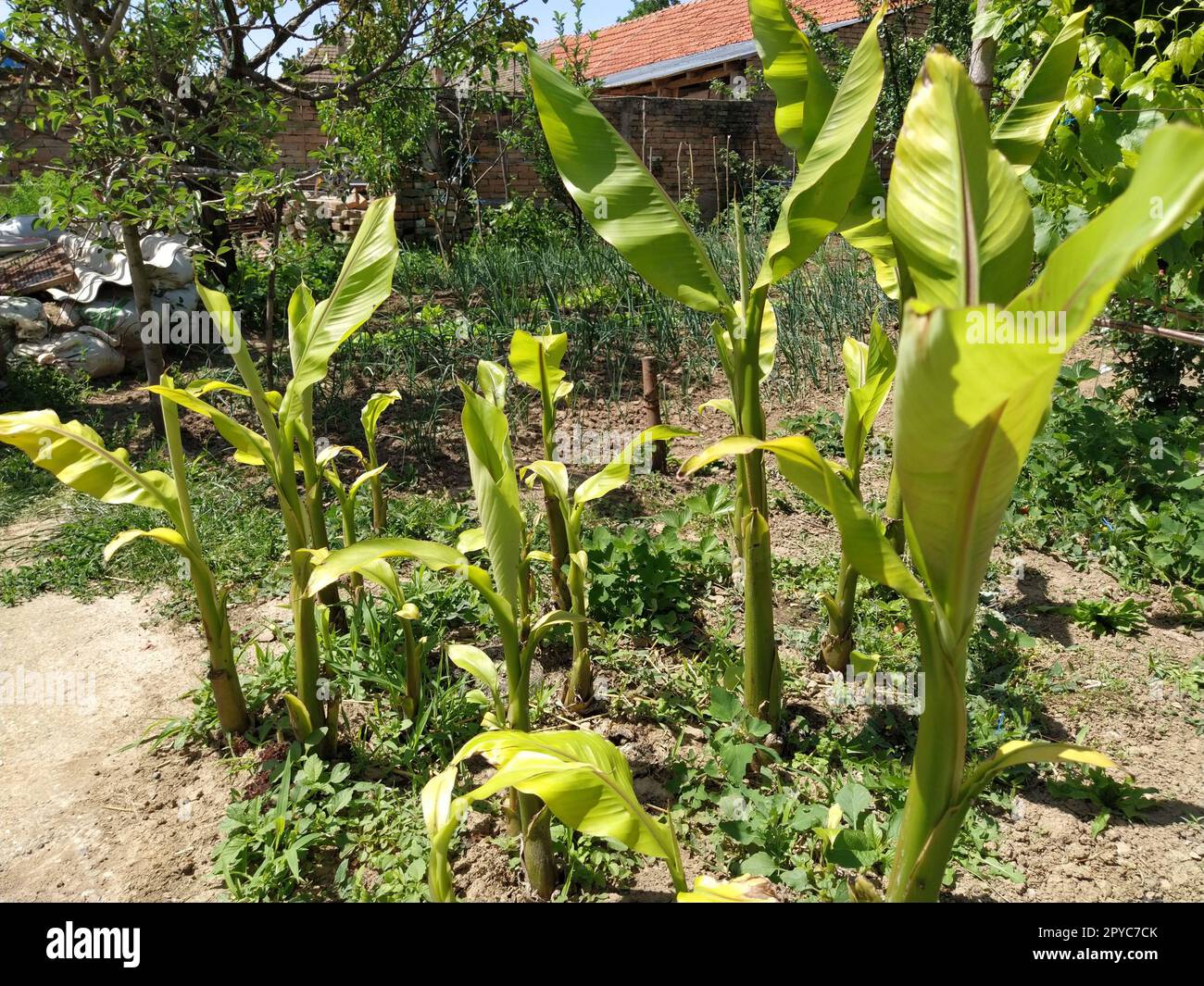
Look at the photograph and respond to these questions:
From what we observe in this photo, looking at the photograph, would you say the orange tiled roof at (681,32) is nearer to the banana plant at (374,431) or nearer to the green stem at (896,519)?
the banana plant at (374,431)

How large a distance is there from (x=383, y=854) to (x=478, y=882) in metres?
0.24

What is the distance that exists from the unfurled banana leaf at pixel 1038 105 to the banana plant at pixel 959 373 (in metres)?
0.98

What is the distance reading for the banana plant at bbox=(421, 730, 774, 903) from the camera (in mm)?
1259

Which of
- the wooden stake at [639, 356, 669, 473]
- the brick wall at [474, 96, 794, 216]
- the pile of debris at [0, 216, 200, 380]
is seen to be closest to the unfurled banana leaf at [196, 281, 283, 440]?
the wooden stake at [639, 356, 669, 473]

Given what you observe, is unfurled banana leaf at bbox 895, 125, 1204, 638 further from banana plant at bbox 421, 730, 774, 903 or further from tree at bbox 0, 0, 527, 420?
tree at bbox 0, 0, 527, 420

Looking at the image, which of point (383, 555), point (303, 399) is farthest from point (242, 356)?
point (383, 555)

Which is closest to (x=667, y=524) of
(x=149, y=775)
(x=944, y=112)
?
(x=149, y=775)

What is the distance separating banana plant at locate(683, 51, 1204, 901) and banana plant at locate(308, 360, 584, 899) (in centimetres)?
49

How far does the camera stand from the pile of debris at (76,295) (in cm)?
567

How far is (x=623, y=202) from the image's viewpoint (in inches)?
75.1

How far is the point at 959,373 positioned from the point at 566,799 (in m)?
0.88

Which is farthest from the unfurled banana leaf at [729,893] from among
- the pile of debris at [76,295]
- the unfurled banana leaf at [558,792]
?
the pile of debris at [76,295]

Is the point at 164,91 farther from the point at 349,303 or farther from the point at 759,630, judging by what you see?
the point at 759,630

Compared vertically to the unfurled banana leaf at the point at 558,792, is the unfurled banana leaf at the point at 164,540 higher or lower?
higher
